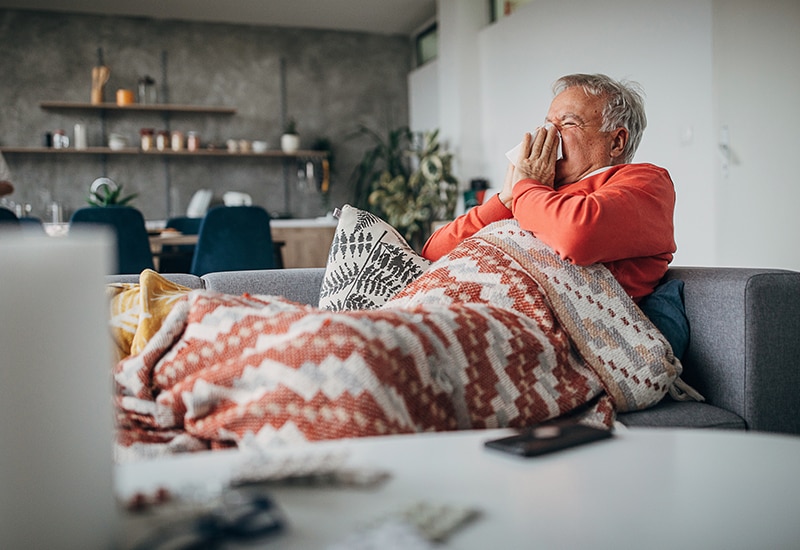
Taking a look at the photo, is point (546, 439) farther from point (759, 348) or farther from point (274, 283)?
point (274, 283)

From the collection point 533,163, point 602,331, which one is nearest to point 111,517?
point 602,331

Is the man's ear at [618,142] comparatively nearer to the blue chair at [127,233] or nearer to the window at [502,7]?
the blue chair at [127,233]

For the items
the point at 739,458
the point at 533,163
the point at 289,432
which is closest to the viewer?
the point at 739,458

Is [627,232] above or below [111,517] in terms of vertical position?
above

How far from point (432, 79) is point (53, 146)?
142 inches

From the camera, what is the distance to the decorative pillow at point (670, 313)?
1.54 metres

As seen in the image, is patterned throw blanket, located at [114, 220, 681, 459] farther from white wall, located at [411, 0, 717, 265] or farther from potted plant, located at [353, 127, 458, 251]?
potted plant, located at [353, 127, 458, 251]

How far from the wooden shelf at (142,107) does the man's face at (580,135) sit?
597cm

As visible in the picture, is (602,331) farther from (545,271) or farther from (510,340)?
(510,340)

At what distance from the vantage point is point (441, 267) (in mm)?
1596

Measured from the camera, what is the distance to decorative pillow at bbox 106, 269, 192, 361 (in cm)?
134

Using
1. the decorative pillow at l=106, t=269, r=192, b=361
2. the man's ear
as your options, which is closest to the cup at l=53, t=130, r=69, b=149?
the decorative pillow at l=106, t=269, r=192, b=361

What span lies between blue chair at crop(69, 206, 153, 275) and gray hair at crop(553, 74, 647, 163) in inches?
95.6

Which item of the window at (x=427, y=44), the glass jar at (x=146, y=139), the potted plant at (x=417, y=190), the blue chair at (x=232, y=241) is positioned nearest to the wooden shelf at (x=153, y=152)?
the glass jar at (x=146, y=139)
